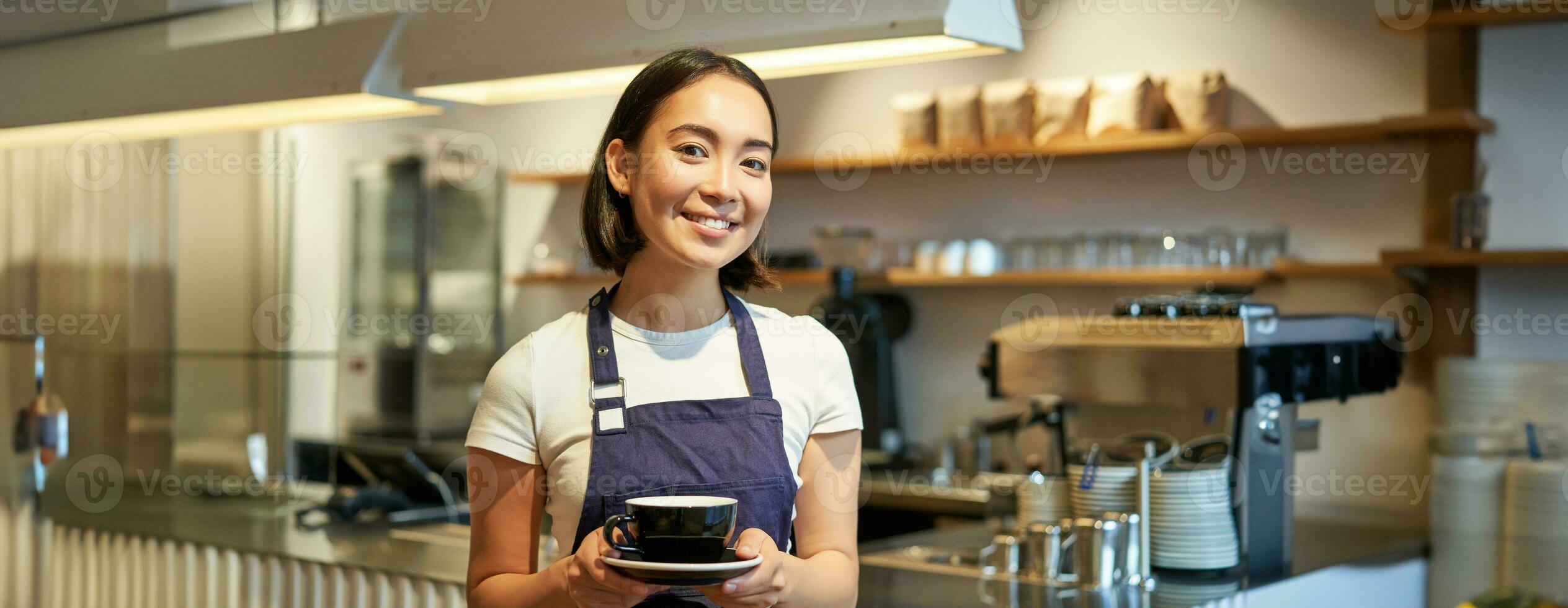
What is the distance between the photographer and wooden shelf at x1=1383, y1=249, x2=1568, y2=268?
10.7 feet

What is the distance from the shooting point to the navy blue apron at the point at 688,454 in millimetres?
1297

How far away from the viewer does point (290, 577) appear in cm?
262

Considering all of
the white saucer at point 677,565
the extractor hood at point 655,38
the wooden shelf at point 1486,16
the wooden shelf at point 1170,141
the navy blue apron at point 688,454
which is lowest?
the white saucer at point 677,565

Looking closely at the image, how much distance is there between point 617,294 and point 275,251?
10.5 feet

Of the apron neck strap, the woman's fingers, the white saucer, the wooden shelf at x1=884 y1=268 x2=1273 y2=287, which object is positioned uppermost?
the wooden shelf at x1=884 y1=268 x2=1273 y2=287

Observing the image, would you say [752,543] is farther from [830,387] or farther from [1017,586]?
[1017,586]

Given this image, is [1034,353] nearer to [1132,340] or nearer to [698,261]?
[1132,340]

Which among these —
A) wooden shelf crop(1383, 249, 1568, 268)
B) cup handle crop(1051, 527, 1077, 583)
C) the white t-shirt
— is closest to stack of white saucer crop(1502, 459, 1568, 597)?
wooden shelf crop(1383, 249, 1568, 268)

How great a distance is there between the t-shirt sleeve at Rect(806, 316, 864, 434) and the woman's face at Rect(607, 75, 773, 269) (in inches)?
5.8

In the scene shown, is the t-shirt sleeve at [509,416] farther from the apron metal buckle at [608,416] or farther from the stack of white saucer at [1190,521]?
the stack of white saucer at [1190,521]

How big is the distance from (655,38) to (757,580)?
0.92 meters

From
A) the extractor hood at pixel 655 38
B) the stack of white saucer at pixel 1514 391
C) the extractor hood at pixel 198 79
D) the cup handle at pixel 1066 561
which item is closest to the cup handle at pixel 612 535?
the extractor hood at pixel 655 38

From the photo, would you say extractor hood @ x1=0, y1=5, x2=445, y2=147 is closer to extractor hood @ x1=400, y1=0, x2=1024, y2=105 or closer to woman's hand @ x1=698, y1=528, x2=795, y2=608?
extractor hood @ x1=400, y1=0, x2=1024, y2=105

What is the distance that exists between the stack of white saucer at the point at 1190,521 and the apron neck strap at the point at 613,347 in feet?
4.13
